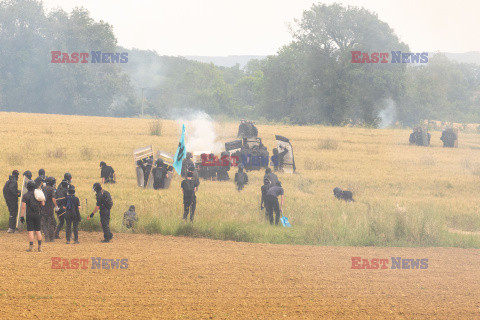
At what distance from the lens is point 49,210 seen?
1362 cm

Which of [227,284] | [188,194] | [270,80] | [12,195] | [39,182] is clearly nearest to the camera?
[227,284]

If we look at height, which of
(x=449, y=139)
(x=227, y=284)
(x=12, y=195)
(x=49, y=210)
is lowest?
(x=227, y=284)

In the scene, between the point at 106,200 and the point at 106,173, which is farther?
the point at 106,173

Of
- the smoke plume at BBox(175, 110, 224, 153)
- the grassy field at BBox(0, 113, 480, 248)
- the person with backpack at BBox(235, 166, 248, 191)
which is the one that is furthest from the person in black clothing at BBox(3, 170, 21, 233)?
the smoke plume at BBox(175, 110, 224, 153)

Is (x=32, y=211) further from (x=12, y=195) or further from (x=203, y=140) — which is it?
(x=203, y=140)

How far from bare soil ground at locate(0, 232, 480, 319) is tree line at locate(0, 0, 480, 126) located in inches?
2171

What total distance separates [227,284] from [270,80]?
76819 millimetres

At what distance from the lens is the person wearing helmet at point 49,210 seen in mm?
13422

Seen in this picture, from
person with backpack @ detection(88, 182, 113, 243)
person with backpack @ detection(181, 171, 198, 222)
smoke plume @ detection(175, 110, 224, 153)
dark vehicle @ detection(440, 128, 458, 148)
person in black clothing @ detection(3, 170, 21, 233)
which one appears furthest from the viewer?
dark vehicle @ detection(440, 128, 458, 148)

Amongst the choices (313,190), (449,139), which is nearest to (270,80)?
(449,139)

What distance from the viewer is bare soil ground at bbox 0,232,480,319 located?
939cm

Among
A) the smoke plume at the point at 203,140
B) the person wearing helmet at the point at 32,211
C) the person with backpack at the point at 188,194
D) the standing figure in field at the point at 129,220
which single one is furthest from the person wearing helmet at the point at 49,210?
the smoke plume at the point at 203,140

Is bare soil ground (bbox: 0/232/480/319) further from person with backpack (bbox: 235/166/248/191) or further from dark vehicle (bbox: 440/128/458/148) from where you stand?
dark vehicle (bbox: 440/128/458/148)

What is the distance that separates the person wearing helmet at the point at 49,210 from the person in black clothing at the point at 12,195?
3.76 ft
